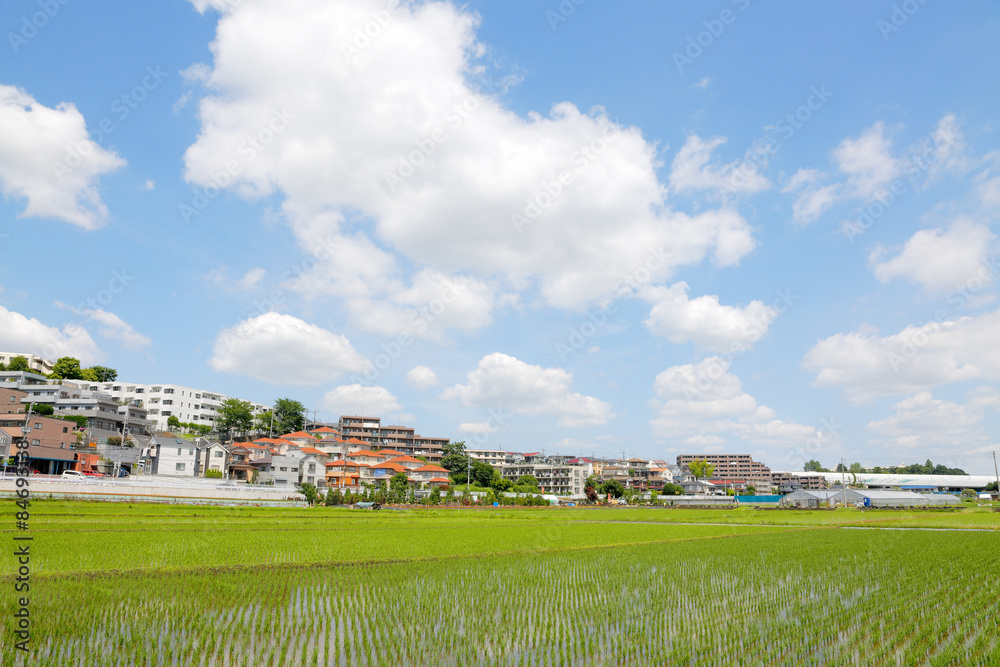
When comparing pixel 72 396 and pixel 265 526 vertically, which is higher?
pixel 72 396

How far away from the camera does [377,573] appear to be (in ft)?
54.1

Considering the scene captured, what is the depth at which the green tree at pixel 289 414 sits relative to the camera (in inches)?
3991

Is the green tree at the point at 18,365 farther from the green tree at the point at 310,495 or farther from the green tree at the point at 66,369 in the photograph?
the green tree at the point at 310,495

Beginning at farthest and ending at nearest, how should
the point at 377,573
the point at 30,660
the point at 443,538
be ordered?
the point at 443,538, the point at 377,573, the point at 30,660

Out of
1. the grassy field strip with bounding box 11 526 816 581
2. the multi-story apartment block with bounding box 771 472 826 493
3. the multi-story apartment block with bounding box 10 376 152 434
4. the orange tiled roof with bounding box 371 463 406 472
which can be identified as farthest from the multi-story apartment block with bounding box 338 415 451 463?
the multi-story apartment block with bounding box 771 472 826 493

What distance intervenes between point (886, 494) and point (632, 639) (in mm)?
80821

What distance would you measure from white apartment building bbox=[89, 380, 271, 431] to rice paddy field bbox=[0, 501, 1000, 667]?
3168 inches

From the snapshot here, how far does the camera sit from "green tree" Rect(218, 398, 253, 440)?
90.0m

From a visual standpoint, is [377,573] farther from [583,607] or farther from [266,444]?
[266,444]

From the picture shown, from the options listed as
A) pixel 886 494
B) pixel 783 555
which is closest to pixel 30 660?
pixel 783 555

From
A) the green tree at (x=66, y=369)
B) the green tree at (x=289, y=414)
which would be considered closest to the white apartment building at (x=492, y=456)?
the green tree at (x=289, y=414)

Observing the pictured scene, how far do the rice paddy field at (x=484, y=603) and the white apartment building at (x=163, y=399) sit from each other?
80473 millimetres

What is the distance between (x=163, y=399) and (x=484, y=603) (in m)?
102

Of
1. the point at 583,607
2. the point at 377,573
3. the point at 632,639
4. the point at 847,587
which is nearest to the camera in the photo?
the point at 632,639
